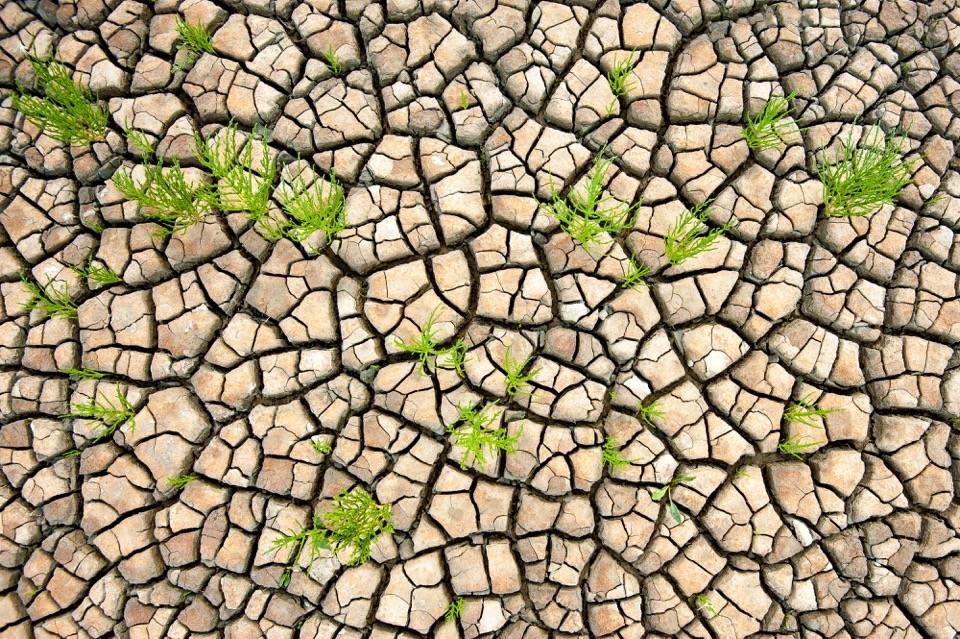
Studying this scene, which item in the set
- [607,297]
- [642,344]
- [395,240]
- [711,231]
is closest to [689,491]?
[642,344]

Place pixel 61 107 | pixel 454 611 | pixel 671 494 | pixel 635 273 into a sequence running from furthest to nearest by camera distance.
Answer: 1. pixel 61 107
2. pixel 635 273
3. pixel 671 494
4. pixel 454 611

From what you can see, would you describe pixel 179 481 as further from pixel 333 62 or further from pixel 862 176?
pixel 862 176

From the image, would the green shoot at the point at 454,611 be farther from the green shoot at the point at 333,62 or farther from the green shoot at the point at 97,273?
the green shoot at the point at 333,62

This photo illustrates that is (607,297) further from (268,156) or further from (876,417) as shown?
(268,156)

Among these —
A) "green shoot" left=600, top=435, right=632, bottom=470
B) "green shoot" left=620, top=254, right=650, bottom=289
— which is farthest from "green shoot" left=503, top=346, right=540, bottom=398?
"green shoot" left=620, top=254, right=650, bottom=289

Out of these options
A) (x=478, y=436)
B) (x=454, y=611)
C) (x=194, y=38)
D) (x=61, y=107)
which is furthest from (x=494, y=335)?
(x=61, y=107)

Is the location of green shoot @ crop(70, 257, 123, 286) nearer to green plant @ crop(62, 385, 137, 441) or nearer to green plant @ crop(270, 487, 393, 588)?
green plant @ crop(62, 385, 137, 441)
